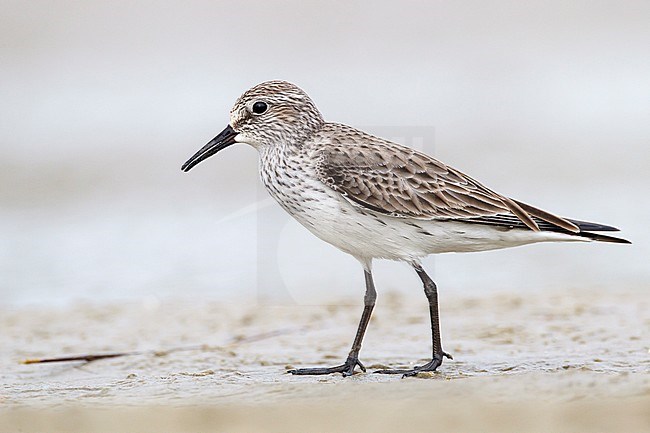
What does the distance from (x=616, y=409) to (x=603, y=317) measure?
3.04m

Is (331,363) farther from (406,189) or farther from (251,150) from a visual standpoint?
(251,150)

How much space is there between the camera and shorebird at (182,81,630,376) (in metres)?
6.00

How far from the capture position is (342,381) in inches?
224

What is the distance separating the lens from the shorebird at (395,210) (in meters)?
6.00

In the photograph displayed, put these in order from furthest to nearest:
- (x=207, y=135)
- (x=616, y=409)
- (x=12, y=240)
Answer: (x=207, y=135)
(x=12, y=240)
(x=616, y=409)

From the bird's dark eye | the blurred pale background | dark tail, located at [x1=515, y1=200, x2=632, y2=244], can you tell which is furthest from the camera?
the blurred pale background

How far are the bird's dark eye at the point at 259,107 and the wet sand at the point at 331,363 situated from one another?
1518 millimetres

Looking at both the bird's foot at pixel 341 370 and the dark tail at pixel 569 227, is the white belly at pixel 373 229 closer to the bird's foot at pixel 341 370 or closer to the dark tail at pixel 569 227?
the dark tail at pixel 569 227

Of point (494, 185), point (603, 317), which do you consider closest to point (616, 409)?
point (603, 317)

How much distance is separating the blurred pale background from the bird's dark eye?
8.75ft

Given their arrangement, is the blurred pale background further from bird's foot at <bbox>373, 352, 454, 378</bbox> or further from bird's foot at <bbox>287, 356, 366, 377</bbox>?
bird's foot at <bbox>373, 352, 454, 378</bbox>

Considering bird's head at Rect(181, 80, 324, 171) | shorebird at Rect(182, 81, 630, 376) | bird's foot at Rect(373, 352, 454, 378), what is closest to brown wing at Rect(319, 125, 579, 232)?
shorebird at Rect(182, 81, 630, 376)

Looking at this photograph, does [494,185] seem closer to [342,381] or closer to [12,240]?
[12,240]

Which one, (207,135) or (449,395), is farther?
(207,135)
